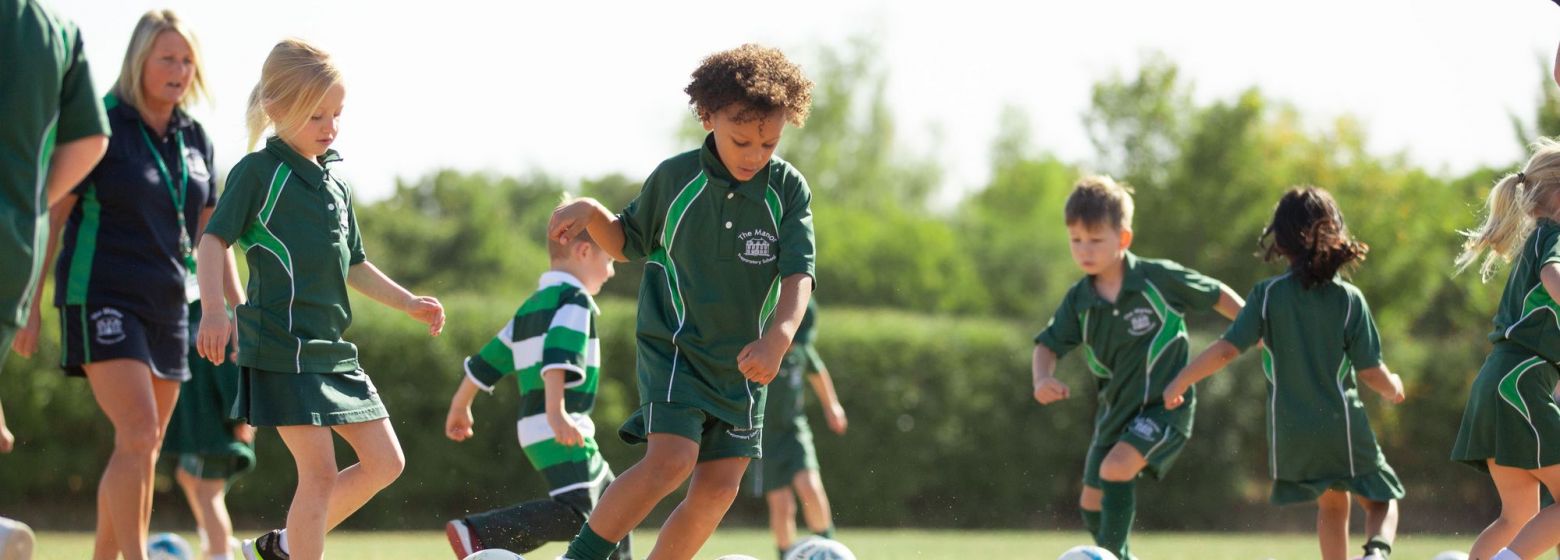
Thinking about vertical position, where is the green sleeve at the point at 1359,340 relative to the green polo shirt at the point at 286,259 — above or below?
below

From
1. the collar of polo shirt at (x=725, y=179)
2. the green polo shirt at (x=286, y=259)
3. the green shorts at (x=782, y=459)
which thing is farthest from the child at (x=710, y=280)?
the green shorts at (x=782, y=459)

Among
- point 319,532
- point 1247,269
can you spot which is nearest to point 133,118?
point 319,532

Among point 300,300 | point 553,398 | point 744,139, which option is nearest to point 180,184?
point 300,300

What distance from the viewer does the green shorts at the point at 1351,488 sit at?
616cm

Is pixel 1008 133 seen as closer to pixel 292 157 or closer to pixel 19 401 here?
pixel 19 401

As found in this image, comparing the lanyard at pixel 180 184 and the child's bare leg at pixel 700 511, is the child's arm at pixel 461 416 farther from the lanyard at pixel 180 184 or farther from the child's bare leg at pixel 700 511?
the child's bare leg at pixel 700 511

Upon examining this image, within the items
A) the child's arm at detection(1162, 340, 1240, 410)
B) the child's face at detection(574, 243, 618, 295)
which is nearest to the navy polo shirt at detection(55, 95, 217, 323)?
the child's face at detection(574, 243, 618, 295)

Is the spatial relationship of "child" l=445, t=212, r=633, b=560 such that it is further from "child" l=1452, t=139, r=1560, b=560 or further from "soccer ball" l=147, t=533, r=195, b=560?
"child" l=1452, t=139, r=1560, b=560

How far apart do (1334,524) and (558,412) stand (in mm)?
3224

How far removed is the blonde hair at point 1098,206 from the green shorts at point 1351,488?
4.41 ft

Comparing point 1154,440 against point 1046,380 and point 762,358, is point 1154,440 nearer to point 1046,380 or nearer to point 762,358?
point 1046,380

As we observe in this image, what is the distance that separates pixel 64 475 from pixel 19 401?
0.70 metres

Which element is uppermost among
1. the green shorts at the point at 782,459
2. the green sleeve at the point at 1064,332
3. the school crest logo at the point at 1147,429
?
the green sleeve at the point at 1064,332

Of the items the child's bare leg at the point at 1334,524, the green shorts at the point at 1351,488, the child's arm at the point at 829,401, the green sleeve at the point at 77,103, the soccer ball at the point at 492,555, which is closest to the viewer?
the green sleeve at the point at 77,103
